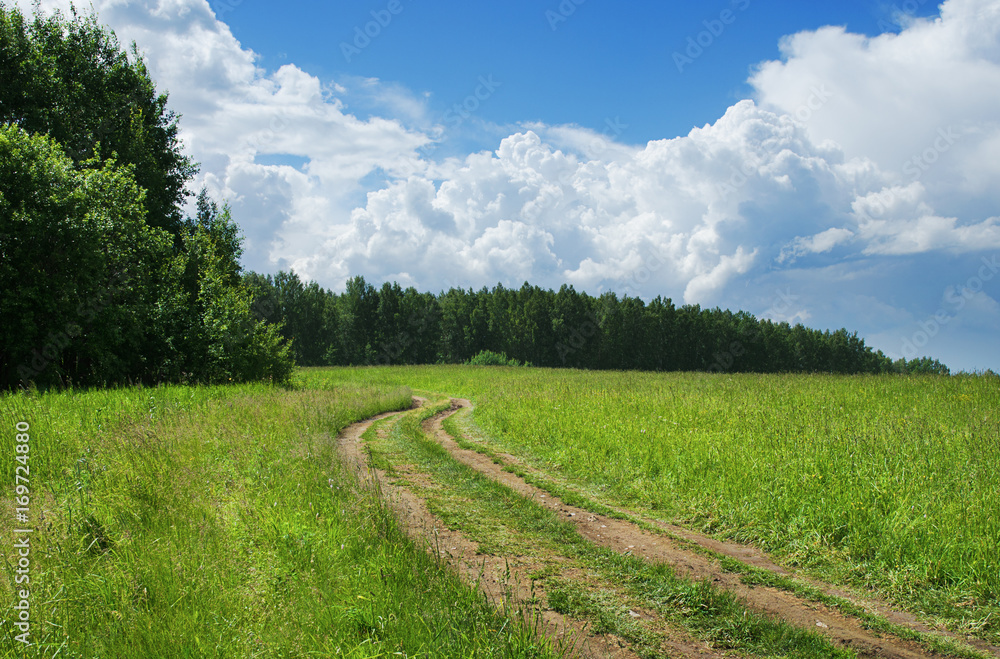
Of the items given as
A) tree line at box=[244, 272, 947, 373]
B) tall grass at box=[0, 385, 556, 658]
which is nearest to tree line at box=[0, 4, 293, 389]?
tall grass at box=[0, 385, 556, 658]

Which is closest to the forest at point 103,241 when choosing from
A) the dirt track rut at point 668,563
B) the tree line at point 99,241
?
the tree line at point 99,241

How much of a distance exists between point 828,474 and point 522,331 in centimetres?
7646

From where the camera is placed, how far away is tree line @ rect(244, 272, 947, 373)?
Result: 275ft

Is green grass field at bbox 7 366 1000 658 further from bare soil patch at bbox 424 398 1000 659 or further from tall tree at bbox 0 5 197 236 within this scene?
tall tree at bbox 0 5 197 236

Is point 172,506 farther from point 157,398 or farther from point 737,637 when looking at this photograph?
point 157,398

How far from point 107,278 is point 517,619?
23.9m

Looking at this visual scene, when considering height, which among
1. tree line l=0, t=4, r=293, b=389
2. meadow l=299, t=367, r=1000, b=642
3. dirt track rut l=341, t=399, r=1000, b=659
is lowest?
dirt track rut l=341, t=399, r=1000, b=659

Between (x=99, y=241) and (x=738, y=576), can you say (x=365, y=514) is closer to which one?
(x=738, y=576)

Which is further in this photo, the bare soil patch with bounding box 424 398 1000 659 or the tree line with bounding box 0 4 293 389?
the tree line with bounding box 0 4 293 389

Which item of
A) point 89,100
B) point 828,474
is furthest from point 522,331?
point 828,474

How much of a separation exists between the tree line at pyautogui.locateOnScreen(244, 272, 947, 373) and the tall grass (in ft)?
235

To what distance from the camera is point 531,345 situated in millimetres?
83312

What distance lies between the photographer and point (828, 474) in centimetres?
738

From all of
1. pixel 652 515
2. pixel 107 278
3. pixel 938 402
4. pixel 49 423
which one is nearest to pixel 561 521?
pixel 652 515
